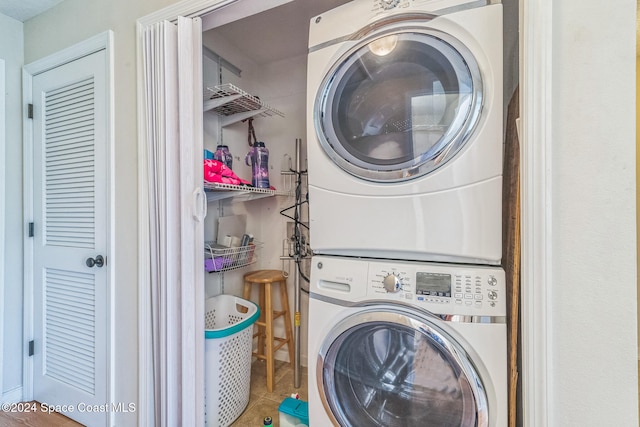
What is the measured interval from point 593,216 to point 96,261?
207 cm

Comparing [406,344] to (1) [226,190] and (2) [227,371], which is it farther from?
(1) [226,190]

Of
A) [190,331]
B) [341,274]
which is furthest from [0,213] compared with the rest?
[341,274]

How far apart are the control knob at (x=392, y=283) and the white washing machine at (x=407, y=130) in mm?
75

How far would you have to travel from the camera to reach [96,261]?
1518 millimetres

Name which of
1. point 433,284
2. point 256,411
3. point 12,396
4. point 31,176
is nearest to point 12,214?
point 31,176

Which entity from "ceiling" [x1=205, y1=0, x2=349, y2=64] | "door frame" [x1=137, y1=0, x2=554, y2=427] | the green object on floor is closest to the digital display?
"door frame" [x1=137, y1=0, x2=554, y2=427]

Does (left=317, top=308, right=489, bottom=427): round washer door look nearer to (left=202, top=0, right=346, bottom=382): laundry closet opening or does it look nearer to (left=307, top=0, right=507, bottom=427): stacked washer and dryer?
(left=307, top=0, right=507, bottom=427): stacked washer and dryer

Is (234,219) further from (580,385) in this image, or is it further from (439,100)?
(580,385)

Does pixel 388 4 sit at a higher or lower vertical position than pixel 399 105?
higher

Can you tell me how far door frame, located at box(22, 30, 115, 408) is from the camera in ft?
4.79

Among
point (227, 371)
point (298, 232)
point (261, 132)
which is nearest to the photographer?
point (227, 371)

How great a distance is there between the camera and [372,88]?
1012mm

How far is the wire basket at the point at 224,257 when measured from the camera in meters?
1.64

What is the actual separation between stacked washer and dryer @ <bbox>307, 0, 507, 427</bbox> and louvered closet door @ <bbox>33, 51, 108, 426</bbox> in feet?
4.04
